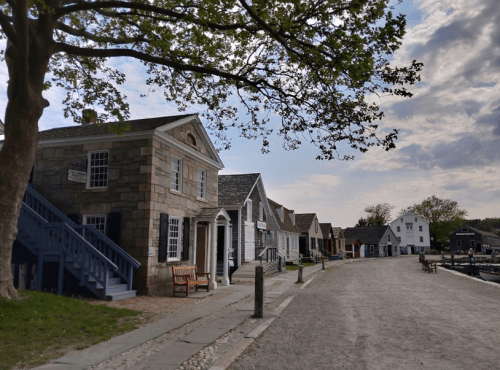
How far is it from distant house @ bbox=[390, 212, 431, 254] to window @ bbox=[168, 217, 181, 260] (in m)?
81.8

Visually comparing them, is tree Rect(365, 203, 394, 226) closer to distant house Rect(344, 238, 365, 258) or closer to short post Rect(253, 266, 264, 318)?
distant house Rect(344, 238, 365, 258)

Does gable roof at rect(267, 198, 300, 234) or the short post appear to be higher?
gable roof at rect(267, 198, 300, 234)

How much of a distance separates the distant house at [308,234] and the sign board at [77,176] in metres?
35.5

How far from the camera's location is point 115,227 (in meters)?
14.9

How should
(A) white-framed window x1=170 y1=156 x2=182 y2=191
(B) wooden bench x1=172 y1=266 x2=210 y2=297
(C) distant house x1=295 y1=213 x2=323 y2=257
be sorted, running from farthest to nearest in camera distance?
1. (C) distant house x1=295 y1=213 x2=323 y2=257
2. (A) white-framed window x1=170 y1=156 x2=182 y2=191
3. (B) wooden bench x1=172 y1=266 x2=210 y2=297

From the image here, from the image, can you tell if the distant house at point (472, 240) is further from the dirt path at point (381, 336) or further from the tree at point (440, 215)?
the dirt path at point (381, 336)

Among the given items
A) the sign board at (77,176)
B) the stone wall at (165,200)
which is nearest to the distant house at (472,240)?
the stone wall at (165,200)

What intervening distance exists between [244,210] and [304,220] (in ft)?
76.4

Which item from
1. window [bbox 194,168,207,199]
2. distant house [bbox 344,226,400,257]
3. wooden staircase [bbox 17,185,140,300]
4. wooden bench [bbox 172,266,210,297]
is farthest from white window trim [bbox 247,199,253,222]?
distant house [bbox 344,226,400,257]

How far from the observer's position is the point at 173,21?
11.1m

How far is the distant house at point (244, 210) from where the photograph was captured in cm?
2642

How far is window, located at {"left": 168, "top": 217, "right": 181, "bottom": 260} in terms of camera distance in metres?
16.2

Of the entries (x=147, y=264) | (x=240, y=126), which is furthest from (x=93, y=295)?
(x=240, y=126)

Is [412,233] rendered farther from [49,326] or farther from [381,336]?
[49,326]
